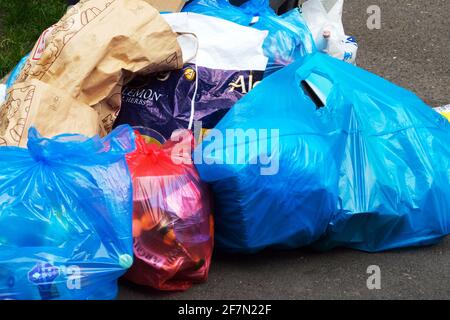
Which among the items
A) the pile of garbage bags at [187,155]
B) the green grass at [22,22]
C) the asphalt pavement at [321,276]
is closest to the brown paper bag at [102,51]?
the pile of garbage bags at [187,155]

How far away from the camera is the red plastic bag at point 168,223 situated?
8.43ft

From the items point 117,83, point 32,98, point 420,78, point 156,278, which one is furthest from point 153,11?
point 420,78

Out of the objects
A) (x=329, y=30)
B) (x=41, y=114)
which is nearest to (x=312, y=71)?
(x=329, y=30)

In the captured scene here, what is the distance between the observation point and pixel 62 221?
2.38m

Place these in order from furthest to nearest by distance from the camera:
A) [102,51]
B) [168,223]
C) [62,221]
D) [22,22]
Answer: [22,22], [102,51], [168,223], [62,221]

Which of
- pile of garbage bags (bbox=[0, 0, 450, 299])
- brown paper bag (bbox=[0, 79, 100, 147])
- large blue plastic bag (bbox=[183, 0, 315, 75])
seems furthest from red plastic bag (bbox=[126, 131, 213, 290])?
large blue plastic bag (bbox=[183, 0, 315, 75])

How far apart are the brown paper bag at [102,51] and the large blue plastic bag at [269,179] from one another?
0.43m

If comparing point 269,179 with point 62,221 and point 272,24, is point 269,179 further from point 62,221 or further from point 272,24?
point 272,24

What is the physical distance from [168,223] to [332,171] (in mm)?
589

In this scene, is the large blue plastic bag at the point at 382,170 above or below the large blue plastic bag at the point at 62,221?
below

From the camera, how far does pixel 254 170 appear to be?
261 cm

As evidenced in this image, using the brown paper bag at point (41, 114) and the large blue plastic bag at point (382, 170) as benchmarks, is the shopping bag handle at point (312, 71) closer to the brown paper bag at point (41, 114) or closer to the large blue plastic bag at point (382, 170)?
the large blue plastic bag at point (382, 170)

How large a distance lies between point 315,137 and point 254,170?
0.28 m

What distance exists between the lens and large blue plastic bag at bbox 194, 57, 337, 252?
262 centimetres
